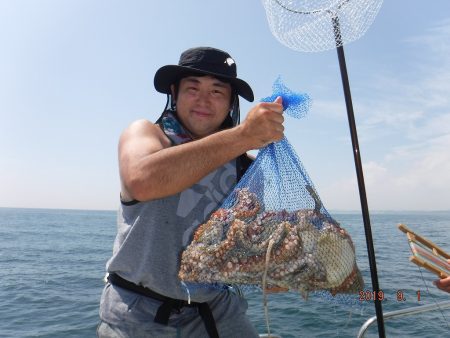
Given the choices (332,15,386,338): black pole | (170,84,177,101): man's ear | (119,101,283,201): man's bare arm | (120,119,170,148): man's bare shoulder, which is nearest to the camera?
(119,101,283,201): man's bare arm

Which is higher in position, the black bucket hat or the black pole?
the black bucket hat

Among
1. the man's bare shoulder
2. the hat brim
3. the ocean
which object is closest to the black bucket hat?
the hat brim

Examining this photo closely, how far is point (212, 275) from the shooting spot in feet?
6.70

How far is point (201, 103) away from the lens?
2.73 m

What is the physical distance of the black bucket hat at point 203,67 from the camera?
2646mm

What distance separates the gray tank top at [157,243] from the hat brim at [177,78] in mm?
900

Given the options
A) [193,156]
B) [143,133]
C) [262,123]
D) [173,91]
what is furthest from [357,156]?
[173,91]

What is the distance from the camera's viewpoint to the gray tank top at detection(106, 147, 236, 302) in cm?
243

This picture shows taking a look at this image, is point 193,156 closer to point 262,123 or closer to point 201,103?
point 262,123

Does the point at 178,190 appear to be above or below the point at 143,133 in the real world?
below

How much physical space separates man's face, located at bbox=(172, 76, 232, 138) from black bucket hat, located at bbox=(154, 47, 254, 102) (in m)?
0.06

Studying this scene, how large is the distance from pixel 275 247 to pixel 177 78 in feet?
5.13

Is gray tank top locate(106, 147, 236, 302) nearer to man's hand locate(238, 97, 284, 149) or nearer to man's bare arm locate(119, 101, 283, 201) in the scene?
man's bare arm locate(119, 101, 283, 201)

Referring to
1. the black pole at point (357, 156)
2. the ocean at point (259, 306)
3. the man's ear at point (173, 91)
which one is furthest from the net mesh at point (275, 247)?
the man's ear at point (173, 91)
